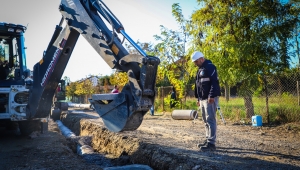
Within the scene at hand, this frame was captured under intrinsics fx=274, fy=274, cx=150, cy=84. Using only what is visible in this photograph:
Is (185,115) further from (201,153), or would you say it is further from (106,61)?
(106,61)

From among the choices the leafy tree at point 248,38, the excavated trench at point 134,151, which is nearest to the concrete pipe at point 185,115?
the leafy tree at point 248,38

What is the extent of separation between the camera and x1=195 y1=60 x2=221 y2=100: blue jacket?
17.2 feet

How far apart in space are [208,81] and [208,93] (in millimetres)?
238

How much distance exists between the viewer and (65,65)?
6535 mm

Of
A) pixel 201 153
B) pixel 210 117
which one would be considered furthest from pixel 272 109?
pixel 201 153

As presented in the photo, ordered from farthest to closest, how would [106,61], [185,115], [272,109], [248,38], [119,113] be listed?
[185,115] → [248,38] → [272,109] → [106,61] → [119,113]

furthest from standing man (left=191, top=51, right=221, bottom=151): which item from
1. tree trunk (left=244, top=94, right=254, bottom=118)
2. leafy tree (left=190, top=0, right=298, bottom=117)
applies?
tree trunk (left=244, top=94, right=254, bottom=118)

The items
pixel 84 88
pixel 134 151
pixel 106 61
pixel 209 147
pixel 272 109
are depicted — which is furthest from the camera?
pixel 84 88

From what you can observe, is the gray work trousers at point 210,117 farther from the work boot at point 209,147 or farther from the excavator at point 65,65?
the excavator at point 65,65

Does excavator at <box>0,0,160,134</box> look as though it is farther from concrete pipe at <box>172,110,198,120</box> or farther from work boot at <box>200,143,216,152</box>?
concrete pipe at <box>172,110,198,120</box>

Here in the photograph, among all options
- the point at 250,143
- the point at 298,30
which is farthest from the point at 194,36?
the point at 250,143

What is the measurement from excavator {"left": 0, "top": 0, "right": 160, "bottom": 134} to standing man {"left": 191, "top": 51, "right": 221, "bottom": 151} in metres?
1.47

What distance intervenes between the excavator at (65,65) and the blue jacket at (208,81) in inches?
57.5

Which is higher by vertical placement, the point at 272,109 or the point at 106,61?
the point at 106,61
